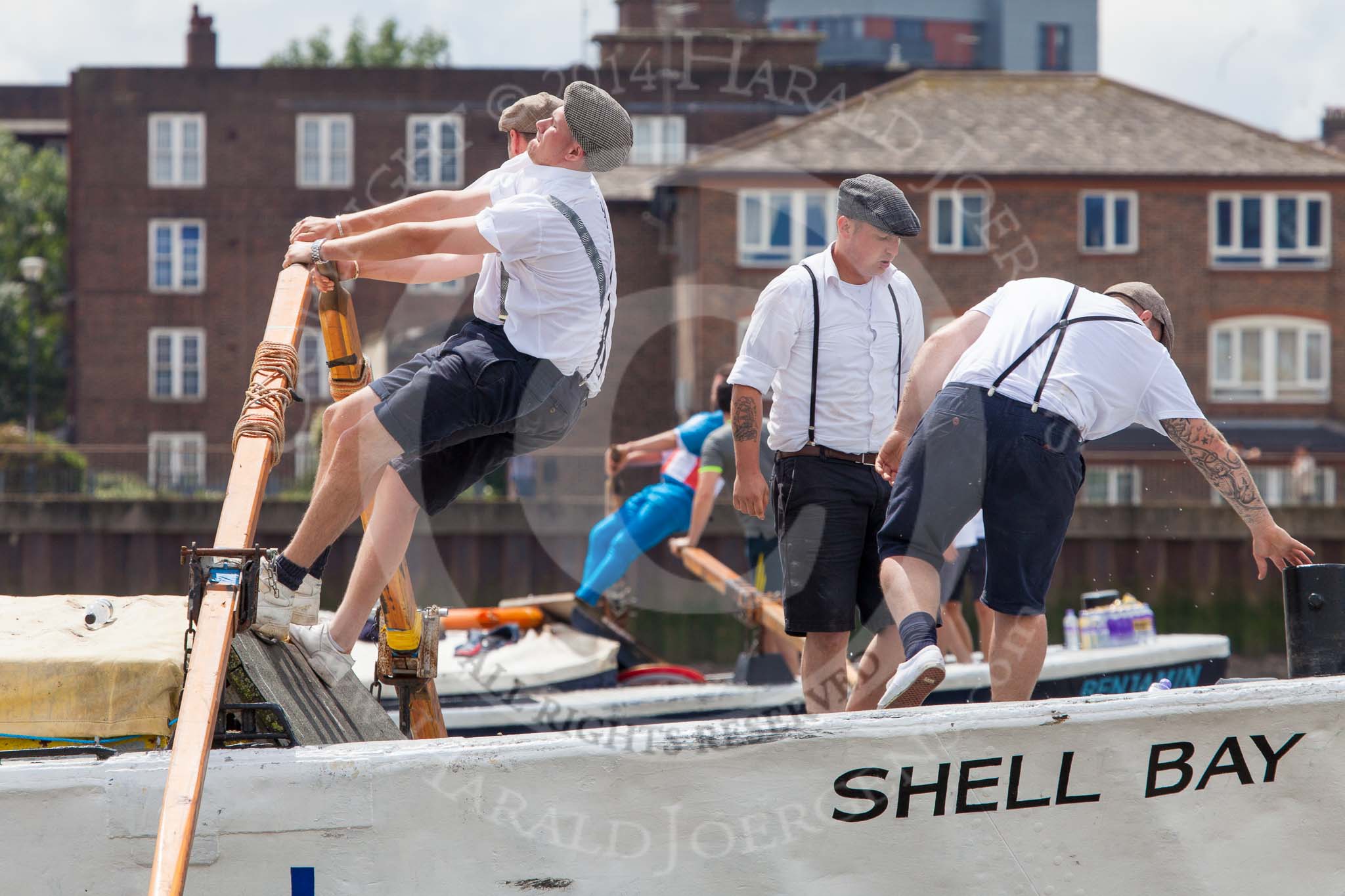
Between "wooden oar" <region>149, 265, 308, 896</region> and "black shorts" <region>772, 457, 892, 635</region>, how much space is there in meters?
1.79

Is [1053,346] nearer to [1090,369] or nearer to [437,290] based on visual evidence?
[1090,369]

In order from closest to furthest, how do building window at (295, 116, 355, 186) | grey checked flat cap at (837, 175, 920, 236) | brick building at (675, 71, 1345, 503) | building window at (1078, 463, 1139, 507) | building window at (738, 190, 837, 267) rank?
grey checked flat cap at (837, 175, 920, 236), building window at (1078, 463, 1139, 507), building window at (738, 190, 837, 267), brick building at (675, 71, 1345, 503), building window at (295, 116, 355, 186)

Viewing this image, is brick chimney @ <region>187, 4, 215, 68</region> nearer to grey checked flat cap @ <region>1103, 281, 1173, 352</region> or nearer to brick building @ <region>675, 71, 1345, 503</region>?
brick building @ <region>675, 71, 1345, 503</region>

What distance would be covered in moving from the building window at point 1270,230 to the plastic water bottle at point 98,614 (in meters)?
31.5

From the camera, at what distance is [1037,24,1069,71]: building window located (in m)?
65.1

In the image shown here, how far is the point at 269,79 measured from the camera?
38781 mm

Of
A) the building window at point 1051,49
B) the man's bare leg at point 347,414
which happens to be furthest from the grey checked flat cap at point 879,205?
the building window at point 1051,49

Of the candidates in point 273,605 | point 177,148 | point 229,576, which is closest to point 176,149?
point 177,148

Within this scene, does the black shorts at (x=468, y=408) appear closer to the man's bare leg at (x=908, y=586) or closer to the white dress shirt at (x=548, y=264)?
the white dress shirt at (x=548, y=264)

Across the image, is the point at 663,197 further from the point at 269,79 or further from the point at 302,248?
the point at 302,248

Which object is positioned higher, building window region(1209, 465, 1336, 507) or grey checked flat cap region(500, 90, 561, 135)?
grey checked flat cap region(500, 90, 561, 135)

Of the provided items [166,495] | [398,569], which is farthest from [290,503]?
[398,569]

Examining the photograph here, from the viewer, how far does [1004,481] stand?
151 inches

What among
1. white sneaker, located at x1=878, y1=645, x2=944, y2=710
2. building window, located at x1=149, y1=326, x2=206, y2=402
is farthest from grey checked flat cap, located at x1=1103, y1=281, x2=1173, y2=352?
building window, located at x1=149, y1=326, x2=206, y2=402
